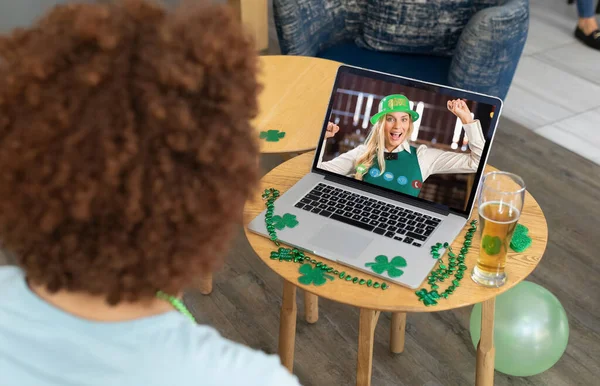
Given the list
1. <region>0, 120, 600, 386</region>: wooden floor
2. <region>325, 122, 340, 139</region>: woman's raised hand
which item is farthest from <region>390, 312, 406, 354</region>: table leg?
<region>325, 122, 340, 139</region>: woman's raised hand

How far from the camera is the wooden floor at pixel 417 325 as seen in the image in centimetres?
177

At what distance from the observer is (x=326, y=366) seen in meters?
1.79

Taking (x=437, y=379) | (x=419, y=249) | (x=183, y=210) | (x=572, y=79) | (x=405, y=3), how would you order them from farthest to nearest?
(x=572, y=79), (x=405, y=3), (x=437, y=379), (x=419, y=249), (x=183, y=210)

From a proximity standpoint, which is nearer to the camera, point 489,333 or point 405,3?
point 489,333

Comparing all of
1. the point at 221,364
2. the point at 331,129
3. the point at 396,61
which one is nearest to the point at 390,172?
the point at 331,129

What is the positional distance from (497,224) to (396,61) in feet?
4.45

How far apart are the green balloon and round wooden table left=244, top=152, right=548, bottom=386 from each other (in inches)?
6.2

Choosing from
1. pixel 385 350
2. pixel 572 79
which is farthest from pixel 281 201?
pixel 572 79

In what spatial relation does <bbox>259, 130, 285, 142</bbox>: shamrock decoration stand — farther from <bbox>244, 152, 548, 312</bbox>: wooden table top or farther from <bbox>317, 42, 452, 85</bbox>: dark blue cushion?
<bbox>317, 42, 452, 85</bbox>: dark blue cushion

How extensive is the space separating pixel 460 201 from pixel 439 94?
8.8 inches

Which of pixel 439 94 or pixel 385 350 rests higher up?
pixel 439 94

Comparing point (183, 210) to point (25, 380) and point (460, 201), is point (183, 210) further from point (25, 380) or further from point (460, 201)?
point (460, 201)

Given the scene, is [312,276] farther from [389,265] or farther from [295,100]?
[295,100]

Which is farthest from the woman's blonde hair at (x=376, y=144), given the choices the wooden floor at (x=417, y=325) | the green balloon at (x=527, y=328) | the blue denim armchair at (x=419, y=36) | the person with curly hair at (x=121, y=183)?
the blue denim armchair at (x=419, y=36)
